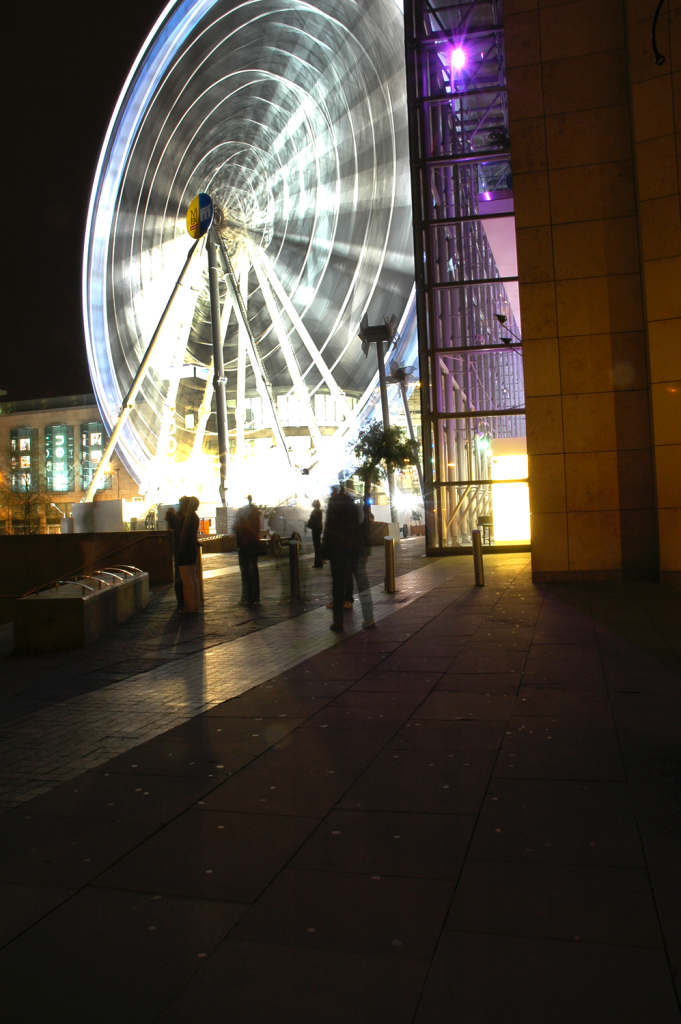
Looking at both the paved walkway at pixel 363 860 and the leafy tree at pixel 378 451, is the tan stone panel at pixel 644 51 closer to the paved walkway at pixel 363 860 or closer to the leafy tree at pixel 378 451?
the paved walkway at pixel 363 860

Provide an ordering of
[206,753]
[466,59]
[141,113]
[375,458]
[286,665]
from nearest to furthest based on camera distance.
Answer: [206,753]
[286,665]
[466,59]
[141,113]
[375,458]

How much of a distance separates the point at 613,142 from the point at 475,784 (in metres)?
11.8

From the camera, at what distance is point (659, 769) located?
3924 mm

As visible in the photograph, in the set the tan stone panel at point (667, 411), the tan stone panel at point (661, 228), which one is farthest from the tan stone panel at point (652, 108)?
the tan stone panel at point (667, 411)

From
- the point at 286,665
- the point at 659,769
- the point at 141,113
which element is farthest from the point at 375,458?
the point at 659,769

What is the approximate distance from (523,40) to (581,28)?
2.90ft

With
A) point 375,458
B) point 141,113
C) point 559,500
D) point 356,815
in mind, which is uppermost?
point 141,113

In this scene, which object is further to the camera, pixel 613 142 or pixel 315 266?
pixel 315 266

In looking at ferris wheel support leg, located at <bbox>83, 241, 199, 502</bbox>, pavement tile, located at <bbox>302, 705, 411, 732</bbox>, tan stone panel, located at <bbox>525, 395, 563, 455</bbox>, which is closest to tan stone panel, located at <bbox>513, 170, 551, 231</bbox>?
tan stone panel, located at <bbox>525, 395, 563, 455</bbox>

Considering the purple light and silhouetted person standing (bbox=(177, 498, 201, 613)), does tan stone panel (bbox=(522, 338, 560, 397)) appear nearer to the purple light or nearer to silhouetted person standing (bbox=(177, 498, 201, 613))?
silhouetted person standing (bbox=(177, 498, 201, 613))

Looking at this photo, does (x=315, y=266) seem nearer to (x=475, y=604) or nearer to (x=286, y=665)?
(x=475, y=604)

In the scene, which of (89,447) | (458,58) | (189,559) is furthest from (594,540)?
(89,447)

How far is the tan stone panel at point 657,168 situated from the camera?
38.0ft

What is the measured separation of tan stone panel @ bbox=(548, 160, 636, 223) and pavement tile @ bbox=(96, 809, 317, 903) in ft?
38.3
